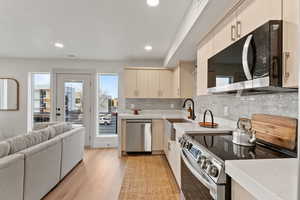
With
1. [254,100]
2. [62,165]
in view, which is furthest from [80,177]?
[254,100]

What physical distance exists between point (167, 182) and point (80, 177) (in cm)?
147

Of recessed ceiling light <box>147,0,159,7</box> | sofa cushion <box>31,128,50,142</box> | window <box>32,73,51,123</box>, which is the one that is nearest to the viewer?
recessed ceiling light <box>147,0,159,7</box>

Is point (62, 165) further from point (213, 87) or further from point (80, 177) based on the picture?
point (213, 87)

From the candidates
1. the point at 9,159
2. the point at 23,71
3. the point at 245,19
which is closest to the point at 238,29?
the point at 245,19

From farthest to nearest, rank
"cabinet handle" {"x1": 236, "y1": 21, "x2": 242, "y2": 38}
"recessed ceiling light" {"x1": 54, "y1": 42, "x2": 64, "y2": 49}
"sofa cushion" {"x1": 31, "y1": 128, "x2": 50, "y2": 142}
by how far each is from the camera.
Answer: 1. "recessed ceiling light" {"x1": 54, "y1": 42, "x2": 64, "y2": 49}
2. "sofa cushion" {"x1": 31, "y1": 128, "x2": 50, "y2": 142}
3. "cabinet handle" {"x1": 236, "y1": 21, "x2": 242, "y2": 38}

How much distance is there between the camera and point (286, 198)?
1.97 ft

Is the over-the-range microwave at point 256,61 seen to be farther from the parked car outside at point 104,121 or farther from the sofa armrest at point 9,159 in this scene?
the parked car outside at point 104,121

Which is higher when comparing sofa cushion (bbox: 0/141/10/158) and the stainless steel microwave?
the stainless steel microwave

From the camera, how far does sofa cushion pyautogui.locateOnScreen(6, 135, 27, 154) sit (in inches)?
77.8

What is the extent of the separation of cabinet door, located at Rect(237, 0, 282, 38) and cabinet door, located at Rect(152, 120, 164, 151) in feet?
10.3

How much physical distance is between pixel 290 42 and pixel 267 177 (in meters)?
0.74

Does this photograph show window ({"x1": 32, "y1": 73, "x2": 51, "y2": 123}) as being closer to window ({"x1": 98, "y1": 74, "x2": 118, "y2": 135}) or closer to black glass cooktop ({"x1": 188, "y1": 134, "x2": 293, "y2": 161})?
window ({"x1": 98, "y1": 74, "x2": 118, "y2": 135})

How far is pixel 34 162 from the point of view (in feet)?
6.96

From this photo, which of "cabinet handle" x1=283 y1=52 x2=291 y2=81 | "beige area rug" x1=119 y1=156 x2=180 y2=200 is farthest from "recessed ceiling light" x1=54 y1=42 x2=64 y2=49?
"cabinet handle" x1=283 y1=52 x2=291 y2=81
